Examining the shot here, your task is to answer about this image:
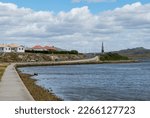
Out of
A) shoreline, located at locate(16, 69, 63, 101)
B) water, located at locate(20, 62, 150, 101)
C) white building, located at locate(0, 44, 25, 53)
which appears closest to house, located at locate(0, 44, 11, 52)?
white building, located at locate(0, 44, 25, 53)

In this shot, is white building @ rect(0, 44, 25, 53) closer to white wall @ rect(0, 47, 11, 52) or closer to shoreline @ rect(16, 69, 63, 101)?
white wall @ rect(0, 47, 11, 52)

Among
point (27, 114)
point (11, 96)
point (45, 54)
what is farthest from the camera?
point (45, 54)

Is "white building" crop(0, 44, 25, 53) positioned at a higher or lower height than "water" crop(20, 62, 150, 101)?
higher

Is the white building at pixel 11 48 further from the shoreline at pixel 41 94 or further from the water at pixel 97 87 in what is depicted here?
the shoreline at pixel 41 94

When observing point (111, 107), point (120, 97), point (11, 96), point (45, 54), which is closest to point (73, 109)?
point (111, 107)

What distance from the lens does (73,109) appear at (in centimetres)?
1616

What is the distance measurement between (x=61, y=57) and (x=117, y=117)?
158m

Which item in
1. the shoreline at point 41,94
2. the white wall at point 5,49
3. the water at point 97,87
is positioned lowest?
the water at point 97,87

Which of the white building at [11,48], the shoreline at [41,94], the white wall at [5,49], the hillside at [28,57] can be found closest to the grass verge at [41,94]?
the shoreline at [41,94]

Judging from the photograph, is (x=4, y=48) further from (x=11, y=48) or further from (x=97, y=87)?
(x=97, y=87)

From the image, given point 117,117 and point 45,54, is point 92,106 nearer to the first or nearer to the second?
point 117,117

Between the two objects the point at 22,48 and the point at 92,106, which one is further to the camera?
the point at 22,48

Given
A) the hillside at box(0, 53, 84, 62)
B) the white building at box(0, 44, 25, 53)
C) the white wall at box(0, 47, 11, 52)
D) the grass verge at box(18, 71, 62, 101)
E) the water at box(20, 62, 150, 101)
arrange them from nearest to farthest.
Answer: the grass verge at box(18, 71, 62, 101), the water at box(20, 62, 150, 101), the hillside at box(0, 53, 84, 62), the white wall at box(0, 47, 11, 52), the white building at box(0, 44, 25, 53)

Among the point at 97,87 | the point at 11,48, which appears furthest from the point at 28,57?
the point at 97,87
